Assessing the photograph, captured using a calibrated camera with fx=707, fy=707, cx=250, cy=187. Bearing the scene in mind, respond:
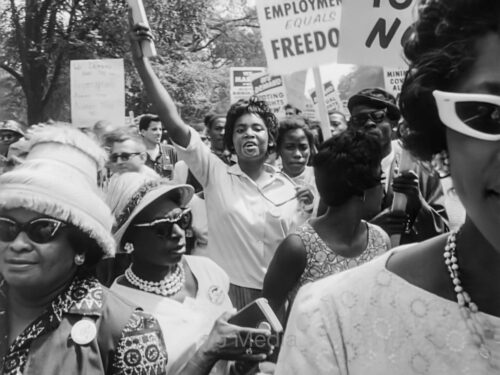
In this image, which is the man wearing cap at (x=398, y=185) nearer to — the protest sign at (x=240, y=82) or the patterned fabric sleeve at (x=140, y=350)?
the patterned fabric sleeve at (x=140, y=350)

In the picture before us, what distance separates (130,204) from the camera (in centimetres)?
285

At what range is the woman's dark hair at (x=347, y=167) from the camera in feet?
9.45

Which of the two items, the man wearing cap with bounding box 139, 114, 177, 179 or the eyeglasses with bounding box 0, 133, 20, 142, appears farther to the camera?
the man wearing cap with bounding box 139, 114, 177, 179

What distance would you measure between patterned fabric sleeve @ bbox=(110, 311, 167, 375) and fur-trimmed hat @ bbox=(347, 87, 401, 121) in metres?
2.41

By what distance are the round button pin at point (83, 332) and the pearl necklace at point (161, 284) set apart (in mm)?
709

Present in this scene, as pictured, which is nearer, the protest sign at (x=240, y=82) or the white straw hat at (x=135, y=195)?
the white straw hat at (x=135, y=195)

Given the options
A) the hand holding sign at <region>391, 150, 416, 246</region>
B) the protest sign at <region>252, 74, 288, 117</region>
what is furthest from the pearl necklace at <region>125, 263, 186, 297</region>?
the protest sign at <region>252, 74, 288, 117</region>

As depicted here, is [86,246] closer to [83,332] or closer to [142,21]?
[83,332]

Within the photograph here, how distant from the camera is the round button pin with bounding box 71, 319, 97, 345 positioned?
2.05 meters

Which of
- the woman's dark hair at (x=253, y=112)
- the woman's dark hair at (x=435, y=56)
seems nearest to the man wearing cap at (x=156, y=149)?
the woman's dark hair at (x=253, y=112)

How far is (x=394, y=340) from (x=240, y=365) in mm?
1569

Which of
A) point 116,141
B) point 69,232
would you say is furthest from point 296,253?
point 116,141

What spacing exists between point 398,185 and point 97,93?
10.7 ft

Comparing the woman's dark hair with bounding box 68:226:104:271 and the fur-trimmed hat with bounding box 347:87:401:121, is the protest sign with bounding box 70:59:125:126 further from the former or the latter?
the woman's dark hair with bounding box 68:226:104:271
